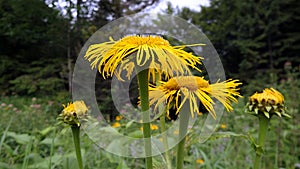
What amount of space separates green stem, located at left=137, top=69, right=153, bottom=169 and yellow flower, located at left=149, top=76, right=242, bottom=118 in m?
0.05

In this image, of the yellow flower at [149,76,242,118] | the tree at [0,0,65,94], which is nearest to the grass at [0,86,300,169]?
the yellow flower at [149,76,242,118]

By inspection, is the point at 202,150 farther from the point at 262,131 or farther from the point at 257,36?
the point at 257,36

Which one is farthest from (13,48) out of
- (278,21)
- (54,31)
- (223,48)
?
(278,21)

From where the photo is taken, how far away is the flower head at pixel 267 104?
Answer: 51 cm

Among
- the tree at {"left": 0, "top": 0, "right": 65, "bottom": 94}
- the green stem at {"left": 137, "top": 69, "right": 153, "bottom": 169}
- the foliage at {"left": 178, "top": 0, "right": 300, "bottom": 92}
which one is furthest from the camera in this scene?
the foliage at {"left": 178, "top": 0, "right": 300, "bottom": 92}

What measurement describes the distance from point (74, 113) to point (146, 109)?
0.17 metres

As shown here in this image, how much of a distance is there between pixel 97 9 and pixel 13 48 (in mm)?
4432

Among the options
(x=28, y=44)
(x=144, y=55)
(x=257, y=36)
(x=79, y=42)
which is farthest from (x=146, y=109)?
(x=257, y=36)

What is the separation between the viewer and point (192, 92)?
0.38m

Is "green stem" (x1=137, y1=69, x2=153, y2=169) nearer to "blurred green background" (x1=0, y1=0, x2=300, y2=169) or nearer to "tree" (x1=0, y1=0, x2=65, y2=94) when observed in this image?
"blurred green background" (x1=0, y1=0, x2=300, y2=169)

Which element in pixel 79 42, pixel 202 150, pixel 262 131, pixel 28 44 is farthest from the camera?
pixel 28 44

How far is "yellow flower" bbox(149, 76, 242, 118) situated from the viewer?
374 mm

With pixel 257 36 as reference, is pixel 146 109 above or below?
below

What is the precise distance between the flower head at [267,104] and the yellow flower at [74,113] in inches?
11.2
